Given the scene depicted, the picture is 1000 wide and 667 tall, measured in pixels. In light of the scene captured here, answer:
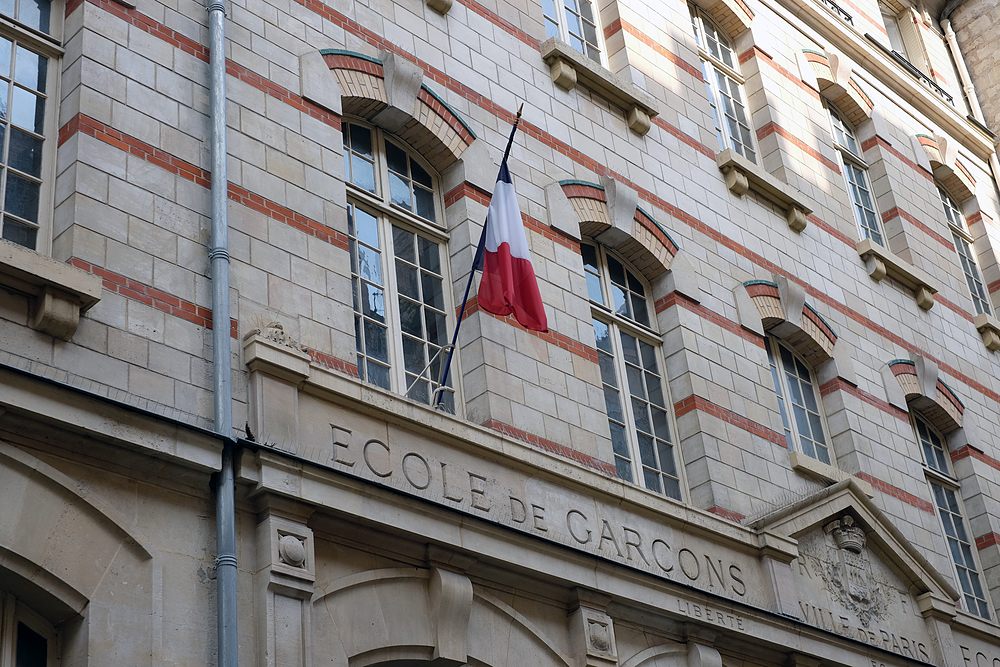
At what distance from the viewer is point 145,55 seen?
8188 mm

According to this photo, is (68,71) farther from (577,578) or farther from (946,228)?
(946,228)

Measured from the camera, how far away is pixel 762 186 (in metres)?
13.7

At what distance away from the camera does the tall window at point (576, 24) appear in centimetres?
1279

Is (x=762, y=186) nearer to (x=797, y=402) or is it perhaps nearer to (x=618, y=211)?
(x=797, y=402)

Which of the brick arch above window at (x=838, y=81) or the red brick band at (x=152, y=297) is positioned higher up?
the brick arch above window at (x=838, y=81)

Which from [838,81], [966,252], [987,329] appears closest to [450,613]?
[838,81]

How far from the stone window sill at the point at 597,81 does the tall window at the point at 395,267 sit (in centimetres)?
223

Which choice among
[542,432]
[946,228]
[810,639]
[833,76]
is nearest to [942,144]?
[946,228]

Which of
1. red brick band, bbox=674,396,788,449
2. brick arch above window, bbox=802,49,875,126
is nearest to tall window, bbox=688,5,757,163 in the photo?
brick arch above window, bbox=802,49,875,126

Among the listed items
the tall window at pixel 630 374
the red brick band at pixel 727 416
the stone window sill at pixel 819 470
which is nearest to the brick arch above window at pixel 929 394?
the stone window sill at pixel 819 470

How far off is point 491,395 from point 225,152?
8.52ft

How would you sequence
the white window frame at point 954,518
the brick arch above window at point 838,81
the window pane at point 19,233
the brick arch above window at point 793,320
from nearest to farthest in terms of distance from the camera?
the window pane at point 19,233 < the brick arch above window at point 793,320 < the white window frame at point 954,518 < the brick arch above window at point 838,81

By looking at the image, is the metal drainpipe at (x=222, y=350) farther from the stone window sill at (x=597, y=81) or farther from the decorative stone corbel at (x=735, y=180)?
the decorative stone corbel at (x=735, y=180)

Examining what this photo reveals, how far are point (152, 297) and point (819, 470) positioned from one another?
7.08 metres
